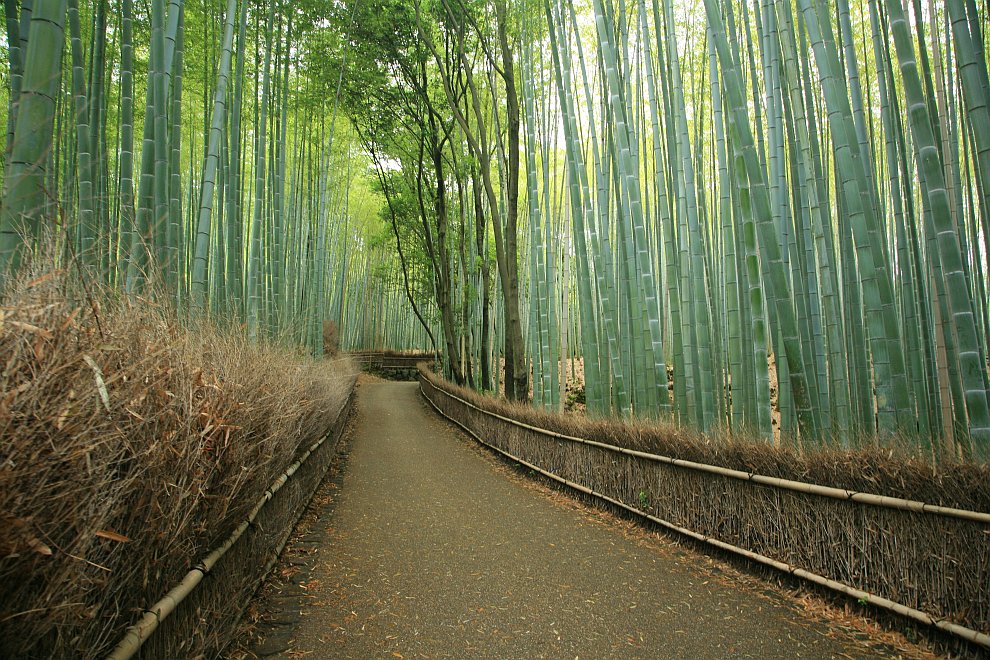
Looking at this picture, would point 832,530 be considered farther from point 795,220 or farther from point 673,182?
point 673,182

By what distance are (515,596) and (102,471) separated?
1.98 meters

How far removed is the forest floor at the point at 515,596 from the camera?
7.32 feet

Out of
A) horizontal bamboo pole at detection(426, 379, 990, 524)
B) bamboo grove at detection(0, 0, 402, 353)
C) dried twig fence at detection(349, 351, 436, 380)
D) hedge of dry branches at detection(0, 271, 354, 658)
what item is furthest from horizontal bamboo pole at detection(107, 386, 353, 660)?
dried twig fence at detection(349, 351, 436, 380)

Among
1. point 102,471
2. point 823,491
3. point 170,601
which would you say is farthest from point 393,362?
point 102,471

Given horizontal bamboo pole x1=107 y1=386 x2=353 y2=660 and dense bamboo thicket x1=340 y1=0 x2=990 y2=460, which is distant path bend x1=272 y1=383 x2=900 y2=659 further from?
dense bamboo thicket x1=340 y1=0 x2=990 y2=460

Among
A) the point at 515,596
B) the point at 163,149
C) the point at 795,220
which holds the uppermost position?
the point at 163,149

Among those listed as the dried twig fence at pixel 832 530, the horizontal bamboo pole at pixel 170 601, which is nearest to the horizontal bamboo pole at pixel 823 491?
the dried twig fence at pixel 832 530

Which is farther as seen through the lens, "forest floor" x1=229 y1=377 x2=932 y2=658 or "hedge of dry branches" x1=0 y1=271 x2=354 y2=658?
"forest floor" x1=229 y1=377 x2=932 y2=658

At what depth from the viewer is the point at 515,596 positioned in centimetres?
275

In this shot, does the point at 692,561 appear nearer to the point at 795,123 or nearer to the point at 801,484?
the point at 801,484

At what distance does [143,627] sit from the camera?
1.38m

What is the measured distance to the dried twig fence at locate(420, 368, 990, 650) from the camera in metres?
2.01

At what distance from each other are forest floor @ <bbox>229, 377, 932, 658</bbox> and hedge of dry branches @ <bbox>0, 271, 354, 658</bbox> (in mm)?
495

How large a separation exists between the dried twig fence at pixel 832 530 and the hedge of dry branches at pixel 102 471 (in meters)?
2.35
